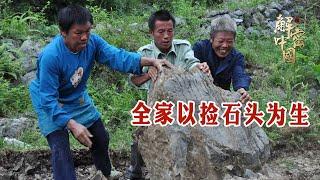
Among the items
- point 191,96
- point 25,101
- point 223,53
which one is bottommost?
point 25,101

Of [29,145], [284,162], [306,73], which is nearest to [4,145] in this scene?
[29,145]

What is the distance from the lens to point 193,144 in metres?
3.54

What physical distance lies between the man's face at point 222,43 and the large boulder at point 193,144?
1.72 ft

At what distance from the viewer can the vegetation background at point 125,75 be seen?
598 cm

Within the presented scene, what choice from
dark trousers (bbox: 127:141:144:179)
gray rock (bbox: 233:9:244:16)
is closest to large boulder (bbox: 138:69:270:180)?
dark trousers (bbox: 127:141:144:179)

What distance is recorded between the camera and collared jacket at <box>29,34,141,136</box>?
3.29m

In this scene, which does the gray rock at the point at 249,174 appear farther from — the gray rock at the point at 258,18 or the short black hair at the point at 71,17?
the gray rock at the point at 258,18

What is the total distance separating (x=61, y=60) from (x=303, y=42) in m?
6.25

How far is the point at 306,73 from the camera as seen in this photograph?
759 centimetres

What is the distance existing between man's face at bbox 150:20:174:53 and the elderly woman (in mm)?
490

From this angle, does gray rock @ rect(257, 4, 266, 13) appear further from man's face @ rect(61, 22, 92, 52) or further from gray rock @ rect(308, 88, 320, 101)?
man's face @ rect(61, 22, 92, 52)

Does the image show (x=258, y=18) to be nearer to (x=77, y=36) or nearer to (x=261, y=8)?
(x=261, y=8)

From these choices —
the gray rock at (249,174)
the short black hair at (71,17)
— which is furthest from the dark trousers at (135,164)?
the short black hair at (71,17)

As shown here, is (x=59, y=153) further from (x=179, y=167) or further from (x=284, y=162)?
(x=284, y=162)
